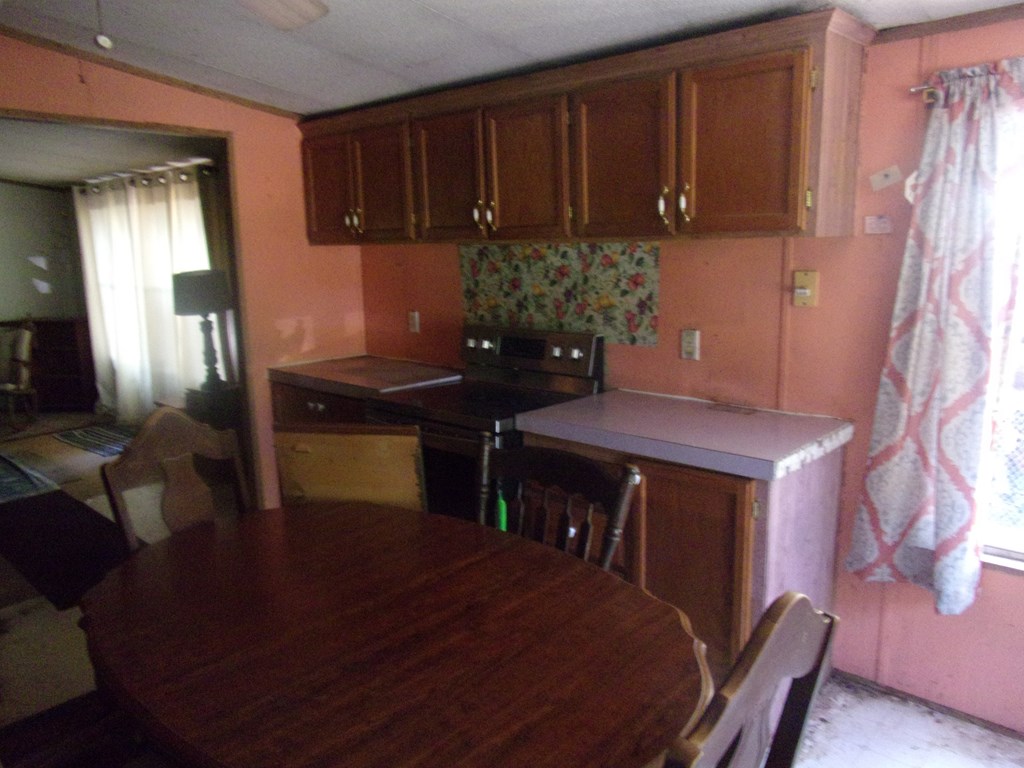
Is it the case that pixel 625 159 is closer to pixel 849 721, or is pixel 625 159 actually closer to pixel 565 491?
pixel 565 491

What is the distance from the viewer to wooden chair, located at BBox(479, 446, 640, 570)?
1661 mm

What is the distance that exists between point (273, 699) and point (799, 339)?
6.42 feet

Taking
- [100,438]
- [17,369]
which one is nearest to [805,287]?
[100,438]

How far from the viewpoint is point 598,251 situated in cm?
288

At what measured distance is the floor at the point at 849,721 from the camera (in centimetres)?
209

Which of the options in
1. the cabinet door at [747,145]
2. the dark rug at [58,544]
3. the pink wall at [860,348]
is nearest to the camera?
the cabinet door at [747,145]

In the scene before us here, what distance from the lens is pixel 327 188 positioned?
3562 millimetres

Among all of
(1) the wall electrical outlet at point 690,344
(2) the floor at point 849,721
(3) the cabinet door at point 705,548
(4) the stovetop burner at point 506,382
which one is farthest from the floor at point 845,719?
(4) the stovetop burner at point 506,382

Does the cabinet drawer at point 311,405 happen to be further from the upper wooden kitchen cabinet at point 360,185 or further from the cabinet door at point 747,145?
the cabinet door at point 747,145

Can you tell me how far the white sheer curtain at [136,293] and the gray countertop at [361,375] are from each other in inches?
65.9

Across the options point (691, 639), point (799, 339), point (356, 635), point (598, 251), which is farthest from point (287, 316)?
point (691, 639)

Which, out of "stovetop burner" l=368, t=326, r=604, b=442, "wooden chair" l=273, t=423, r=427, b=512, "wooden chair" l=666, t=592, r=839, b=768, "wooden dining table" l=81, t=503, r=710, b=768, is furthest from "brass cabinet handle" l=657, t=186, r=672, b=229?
"wooden chair" l=666, t=592, r=839, b=768

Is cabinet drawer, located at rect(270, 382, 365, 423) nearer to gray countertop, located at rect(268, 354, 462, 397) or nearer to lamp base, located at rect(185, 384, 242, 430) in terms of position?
gray countertop, located at rect(268, 354, 462, 397)

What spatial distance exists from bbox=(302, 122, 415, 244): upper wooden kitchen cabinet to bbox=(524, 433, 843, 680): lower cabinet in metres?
1.53
